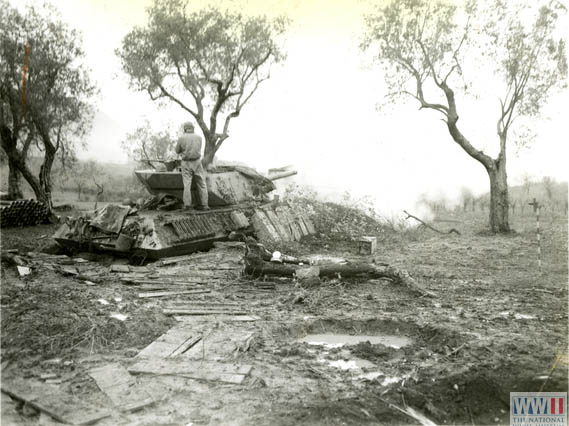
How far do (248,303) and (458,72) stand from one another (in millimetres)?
12859

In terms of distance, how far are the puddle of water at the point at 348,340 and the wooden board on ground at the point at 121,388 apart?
7.57 feet

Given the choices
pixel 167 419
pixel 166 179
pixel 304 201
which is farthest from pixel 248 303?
pixel 304 201

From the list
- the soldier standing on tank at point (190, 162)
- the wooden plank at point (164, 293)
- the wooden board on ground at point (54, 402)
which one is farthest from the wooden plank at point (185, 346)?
the soldier standing on tank at point (190, 162)

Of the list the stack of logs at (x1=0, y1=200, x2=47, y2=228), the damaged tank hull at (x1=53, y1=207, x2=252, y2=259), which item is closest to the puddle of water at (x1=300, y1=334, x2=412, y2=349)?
the damaged tank hull at (x1=53, y1=207, x2=252, y2=259)

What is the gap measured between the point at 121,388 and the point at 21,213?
15.2 m

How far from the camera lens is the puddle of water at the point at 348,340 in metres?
6.72

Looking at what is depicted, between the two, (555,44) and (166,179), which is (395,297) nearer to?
(166,179)

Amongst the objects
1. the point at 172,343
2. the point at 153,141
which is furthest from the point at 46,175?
the point at 172,343

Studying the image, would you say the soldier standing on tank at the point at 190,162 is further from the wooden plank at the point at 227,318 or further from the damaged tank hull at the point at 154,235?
the wooden plank at the point at 227,318

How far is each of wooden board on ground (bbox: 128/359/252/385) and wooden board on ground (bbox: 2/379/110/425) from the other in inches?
31.5

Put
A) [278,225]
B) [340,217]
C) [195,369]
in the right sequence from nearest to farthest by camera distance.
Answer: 1. [195,369]
2. [278,225]
3. [340,217]

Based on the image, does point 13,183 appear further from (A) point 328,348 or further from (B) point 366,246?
(A) point 328,348

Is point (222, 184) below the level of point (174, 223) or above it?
above

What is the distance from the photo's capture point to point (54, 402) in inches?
189
